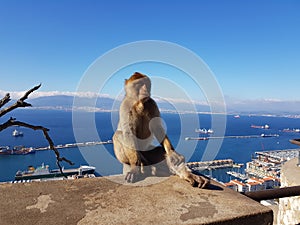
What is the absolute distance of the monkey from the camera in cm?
214

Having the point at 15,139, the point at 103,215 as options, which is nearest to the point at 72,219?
the point at 103,215

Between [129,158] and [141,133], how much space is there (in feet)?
0.90

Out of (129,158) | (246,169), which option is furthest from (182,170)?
(246,169)

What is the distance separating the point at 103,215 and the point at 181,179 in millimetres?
825

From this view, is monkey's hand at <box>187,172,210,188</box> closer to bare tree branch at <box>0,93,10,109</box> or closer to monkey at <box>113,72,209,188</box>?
monkey at <box>113,72,209,188</box>

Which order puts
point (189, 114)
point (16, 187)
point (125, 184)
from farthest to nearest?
point (189, 114), point (125, 184), point (16, 187)

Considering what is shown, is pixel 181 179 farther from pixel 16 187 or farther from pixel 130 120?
pixel 16 187

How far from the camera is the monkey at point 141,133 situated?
2.14 meters

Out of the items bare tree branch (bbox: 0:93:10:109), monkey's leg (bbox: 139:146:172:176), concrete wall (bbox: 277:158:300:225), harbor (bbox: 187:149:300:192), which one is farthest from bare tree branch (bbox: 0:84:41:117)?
harbor (bbox: 187:149:300:192)

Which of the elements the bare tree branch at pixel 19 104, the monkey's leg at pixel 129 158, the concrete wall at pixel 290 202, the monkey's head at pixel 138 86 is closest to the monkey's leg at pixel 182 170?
the monkey's leg at pixel 129 158

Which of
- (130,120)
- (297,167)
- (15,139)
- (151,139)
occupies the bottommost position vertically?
(15,139)

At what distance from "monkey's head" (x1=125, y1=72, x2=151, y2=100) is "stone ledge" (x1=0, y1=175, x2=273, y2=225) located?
2.70ft

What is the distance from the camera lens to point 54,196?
1584 millimetres

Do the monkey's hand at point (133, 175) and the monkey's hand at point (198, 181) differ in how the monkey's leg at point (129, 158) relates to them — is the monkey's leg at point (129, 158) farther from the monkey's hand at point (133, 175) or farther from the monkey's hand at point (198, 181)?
the monkey's hand at point (198, 181)
